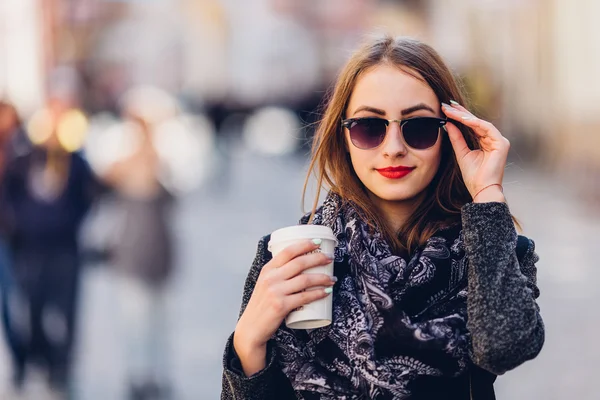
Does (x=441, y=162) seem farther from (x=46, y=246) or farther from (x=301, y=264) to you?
(x=46, y=246)

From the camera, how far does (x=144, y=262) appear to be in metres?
6.21

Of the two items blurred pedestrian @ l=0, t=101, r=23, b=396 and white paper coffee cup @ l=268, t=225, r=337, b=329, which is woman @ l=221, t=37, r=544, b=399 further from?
blurred pedestrian @ l=0, t=101, r=23, b=396

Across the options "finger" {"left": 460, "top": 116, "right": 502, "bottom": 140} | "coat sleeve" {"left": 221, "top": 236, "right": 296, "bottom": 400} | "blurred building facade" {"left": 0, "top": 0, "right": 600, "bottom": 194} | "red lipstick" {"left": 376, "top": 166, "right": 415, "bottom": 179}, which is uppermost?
"finger" {"left": 460, "top": 116, "right": 502, "bottom": 140}

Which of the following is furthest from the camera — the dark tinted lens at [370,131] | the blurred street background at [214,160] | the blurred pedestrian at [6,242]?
the blurred pedestrian at [6,242]

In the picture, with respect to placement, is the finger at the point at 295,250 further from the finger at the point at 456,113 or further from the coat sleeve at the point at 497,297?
the finger at the point at 456,113

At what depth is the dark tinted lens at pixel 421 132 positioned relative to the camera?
2115 millimetres

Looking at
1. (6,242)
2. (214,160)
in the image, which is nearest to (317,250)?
(6,242)

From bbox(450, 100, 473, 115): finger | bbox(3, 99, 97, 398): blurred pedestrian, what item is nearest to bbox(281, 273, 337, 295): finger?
bbox(450, 100, 473, 115): finger

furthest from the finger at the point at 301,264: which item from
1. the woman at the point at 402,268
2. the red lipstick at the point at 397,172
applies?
the red lipstick at the point at 397,172

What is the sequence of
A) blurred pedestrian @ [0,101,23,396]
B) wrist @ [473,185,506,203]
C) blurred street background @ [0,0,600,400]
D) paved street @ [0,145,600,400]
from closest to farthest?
wrist @ [473,185,506,203] → paved street @ [0,145,600,400] → blurred street background @ [0,0,600,400] → blurred pedestrian @ [0,101,23,396]

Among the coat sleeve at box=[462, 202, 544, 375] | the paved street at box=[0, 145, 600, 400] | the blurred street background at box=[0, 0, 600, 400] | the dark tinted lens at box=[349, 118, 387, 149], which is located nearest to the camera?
the coat sleeve at box=[462, 202, 544, 375]

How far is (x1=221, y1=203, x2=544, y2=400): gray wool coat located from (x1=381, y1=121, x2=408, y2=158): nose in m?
0.19

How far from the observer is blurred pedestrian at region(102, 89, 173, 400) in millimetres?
6238

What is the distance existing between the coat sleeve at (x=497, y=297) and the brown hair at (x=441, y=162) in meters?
0.19
